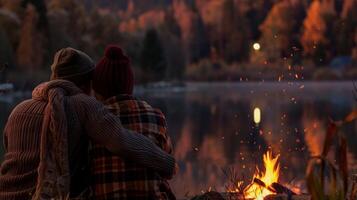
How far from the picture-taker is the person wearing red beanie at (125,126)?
2.93m

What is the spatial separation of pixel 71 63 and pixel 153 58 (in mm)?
57870

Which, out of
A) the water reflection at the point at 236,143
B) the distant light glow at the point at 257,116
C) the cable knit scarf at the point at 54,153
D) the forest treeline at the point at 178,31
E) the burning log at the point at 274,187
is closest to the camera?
the cable knit scarf at the point at 54,153

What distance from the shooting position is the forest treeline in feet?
160

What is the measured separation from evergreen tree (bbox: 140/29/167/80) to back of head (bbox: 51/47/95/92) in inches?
2188

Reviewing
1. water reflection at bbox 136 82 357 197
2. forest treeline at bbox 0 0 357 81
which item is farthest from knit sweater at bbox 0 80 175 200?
forest treeline at bbox 0 0 357 81

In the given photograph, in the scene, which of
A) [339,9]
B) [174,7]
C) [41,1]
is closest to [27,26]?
[41,1]

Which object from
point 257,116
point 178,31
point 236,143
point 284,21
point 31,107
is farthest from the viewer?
point 178,31

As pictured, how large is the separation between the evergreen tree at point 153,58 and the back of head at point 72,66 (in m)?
55.6

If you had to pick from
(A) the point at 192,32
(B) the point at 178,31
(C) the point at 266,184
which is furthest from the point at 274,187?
(A) the point at 192,32

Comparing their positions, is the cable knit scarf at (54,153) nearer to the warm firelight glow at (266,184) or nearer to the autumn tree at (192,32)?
the warm firelight glow at (266,184)

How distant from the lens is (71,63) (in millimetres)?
3066

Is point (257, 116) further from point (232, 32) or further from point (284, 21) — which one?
point (232, 32)

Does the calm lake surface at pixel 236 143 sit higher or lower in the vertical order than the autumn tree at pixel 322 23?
lower

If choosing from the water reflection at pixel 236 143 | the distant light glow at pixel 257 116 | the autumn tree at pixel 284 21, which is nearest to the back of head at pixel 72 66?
the water reflection at pixel 236 143
